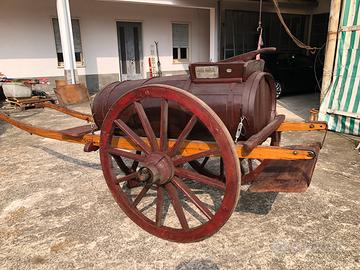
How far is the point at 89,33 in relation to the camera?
422 inches

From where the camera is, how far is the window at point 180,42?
12477mm

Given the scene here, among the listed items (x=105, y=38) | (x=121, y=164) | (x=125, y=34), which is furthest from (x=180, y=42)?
(x=121, y=164)

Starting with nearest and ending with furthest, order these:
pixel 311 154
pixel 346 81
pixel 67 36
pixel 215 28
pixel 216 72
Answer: pixel 311 154 → pixel 216 72 → pixel 346 81 → pixel 67 36 → pixel 215 28

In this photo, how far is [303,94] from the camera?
421 inches

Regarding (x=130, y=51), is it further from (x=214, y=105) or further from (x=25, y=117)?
(x=214, y=105)

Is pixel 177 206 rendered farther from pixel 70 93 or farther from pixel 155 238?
pixel 70 93

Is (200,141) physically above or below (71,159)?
above

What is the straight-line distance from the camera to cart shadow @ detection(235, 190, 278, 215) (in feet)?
9.62

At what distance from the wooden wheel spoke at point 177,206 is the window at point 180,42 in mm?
10973

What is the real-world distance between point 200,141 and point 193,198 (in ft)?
1.47

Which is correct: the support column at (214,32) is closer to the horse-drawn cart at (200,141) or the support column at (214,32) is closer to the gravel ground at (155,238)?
the gravel ground at (155,238)

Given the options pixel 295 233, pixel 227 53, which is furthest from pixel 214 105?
pixel 227 53

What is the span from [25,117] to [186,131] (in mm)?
6817

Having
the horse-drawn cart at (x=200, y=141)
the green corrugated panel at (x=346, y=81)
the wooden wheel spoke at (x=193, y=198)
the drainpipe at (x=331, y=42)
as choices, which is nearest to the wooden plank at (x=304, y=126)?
the horse-drawn cart at (x=200, y=141)
